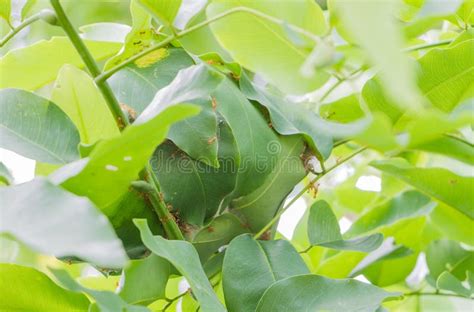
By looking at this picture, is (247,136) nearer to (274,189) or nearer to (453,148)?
(274,189)

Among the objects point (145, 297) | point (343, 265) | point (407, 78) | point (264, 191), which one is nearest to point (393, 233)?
point (343, 265)

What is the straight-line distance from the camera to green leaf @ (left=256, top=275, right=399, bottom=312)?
46cm

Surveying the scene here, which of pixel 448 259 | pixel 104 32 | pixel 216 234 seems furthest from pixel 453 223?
pixel 104 32

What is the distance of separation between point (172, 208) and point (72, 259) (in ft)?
0.26

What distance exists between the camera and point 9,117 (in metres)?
0.49

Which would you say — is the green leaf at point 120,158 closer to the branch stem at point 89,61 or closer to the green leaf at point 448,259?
the branch stem at point 89,61

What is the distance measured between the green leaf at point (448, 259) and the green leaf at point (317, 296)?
0.29 meters

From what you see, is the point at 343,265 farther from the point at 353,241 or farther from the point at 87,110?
the point at 87,110

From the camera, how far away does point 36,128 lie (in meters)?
0.49

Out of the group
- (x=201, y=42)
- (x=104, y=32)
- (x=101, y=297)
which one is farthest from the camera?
(x=201, y=42)

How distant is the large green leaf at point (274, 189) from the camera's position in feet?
1.78

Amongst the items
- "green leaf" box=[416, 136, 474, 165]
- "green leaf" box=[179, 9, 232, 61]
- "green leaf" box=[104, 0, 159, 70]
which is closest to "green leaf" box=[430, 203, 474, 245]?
"green leaf" box=[416, 136, 474, 165]

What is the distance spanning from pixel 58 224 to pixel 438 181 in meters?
0.41

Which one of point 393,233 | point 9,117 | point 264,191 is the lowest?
point 393,233
